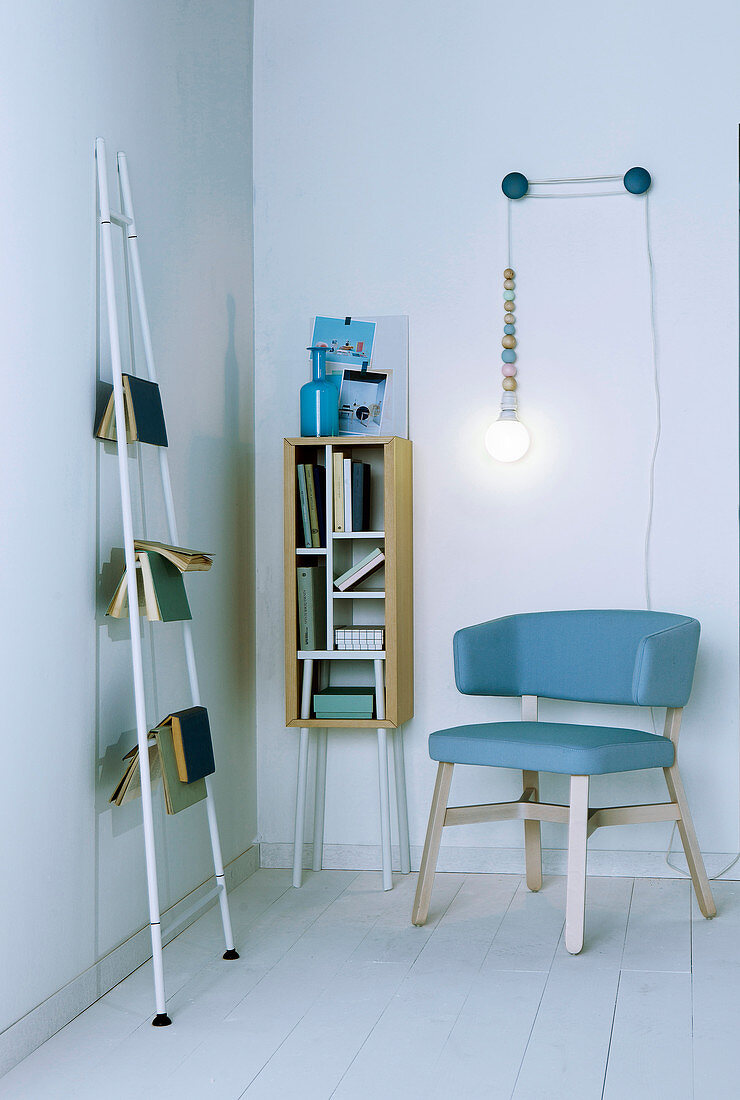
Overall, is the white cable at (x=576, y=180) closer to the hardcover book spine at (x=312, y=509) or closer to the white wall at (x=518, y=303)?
the white wall at (x=518, y=303)

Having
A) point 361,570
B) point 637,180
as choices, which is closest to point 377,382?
point 361,570

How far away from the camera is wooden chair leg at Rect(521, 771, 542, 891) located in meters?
3.11

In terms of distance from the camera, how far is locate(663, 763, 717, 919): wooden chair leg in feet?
9.22

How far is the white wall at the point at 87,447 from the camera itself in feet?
6.68

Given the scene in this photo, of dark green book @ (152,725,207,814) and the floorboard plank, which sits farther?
dark green book @ (152,725,207,814)

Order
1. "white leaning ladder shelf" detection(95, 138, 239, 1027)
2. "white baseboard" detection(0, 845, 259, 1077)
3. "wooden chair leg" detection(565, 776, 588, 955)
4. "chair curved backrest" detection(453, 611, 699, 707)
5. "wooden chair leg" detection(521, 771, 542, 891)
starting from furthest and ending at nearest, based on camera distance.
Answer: "wooden chair leg" detection(521, 771, 542, 891), "chair curved backrest" detection(453, 611, 699, 707), "wooden chair leg" detection(565, 776, 588, 955), "white leaning ladder shelf" detection(95, 138, 239, 1027), "white baseboard" detection(0, 845, 259, 1077)

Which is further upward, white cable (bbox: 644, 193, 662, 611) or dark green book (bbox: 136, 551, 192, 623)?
white cable (bbox: 644, 193, 662, 611)

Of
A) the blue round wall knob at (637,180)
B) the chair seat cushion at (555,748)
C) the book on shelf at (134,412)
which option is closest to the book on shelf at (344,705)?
the chair seat cushion at (555,748)

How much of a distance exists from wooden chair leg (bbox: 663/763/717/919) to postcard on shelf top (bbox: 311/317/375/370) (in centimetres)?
153

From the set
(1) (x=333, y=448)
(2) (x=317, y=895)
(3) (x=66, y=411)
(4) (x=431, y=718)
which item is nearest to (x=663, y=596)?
(4) (x=431, y=718)

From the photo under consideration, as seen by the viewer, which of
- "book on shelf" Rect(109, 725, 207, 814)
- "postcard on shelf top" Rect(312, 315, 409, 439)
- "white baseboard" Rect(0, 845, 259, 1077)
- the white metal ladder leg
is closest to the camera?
"white baseboard" Rect(0, 845, 259, 1077)

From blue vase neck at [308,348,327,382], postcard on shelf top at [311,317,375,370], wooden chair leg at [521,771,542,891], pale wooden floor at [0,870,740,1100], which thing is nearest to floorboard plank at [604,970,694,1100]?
pale wooden floor at [0,870,740,1100]

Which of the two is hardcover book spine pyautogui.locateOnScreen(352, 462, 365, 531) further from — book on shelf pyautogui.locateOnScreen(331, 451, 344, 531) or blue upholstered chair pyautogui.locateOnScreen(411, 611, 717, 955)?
blue upholstered chair pyautogui.locateOnScreen(411, 611, 717, 955)

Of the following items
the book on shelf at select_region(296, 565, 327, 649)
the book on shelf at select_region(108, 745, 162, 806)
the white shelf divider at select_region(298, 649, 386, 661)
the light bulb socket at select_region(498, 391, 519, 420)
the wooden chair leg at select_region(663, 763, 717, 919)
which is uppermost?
the light bulb socket at select_region(498, 391, 519, 420)
